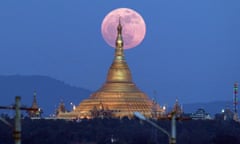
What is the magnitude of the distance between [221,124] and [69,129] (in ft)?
65.0

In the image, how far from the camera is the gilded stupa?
471 ft

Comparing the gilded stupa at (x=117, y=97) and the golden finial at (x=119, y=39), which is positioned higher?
the golden finial at (x=119, y=39)

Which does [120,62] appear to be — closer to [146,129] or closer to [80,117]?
[80,117]

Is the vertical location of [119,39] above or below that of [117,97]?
above

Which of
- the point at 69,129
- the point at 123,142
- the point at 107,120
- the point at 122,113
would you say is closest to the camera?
the point at 123,142

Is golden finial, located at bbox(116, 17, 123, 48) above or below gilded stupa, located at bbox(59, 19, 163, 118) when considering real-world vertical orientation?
above

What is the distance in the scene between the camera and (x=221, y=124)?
13838cm

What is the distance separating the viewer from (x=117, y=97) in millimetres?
144750

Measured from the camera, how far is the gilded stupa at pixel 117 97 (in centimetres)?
14350

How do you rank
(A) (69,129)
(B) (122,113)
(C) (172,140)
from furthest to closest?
(B) (122,113), (A) (69,129), (C) (172,140)

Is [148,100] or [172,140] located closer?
[172,140]

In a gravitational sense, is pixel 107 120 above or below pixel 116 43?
below

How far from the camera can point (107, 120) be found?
5276 inches

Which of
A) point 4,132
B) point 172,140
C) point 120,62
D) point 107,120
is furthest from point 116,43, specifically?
point 172,140
